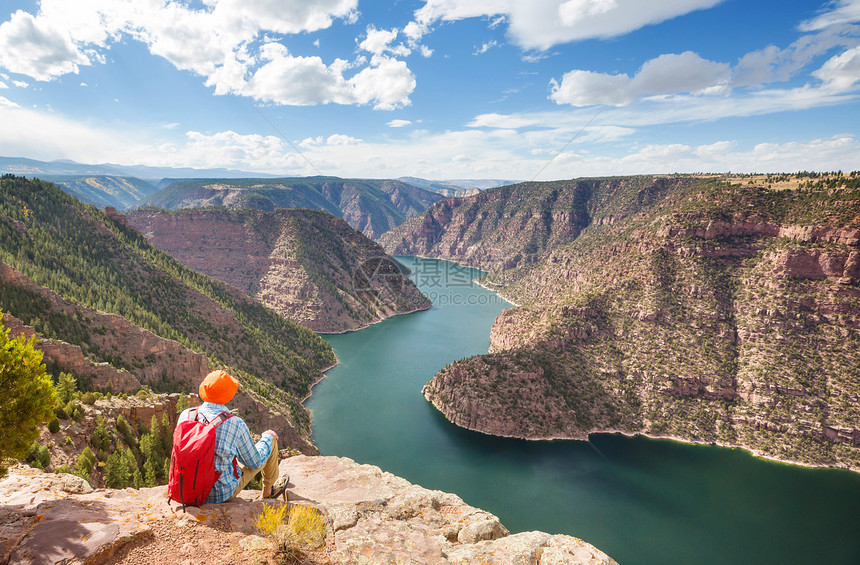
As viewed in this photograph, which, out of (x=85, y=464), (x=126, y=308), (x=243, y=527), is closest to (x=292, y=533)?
(x=243, y=527)

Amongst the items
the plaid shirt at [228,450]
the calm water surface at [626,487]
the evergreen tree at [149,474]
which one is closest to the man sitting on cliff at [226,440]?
the plaid shirt at [228,450]

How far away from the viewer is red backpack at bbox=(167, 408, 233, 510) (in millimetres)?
8523

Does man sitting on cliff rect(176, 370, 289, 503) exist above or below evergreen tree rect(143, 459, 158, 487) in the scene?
above

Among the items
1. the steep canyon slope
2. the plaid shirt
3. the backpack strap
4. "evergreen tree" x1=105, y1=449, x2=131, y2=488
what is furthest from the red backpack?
the steep canyon slope

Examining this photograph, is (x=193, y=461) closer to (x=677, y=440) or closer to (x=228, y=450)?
(x=228, y=450)

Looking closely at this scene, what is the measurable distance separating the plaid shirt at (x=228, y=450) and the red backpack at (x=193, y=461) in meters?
0.14

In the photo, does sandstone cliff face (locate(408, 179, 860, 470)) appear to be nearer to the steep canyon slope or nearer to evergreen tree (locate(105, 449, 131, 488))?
the steep canyon slope

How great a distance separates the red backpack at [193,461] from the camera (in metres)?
8.52

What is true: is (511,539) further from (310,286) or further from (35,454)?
(310,286)

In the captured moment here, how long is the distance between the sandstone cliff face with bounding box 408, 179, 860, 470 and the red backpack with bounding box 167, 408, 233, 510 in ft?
251

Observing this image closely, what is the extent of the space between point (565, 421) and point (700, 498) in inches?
942

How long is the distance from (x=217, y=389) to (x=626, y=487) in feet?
245

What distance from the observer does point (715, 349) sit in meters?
81.8

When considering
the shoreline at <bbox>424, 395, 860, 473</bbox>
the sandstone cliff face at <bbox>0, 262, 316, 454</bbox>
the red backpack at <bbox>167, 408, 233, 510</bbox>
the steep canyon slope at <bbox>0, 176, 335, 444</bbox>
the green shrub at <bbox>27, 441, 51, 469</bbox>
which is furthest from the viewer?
the shoreline at <bbox>424, 395, 860, 473</bbox>
